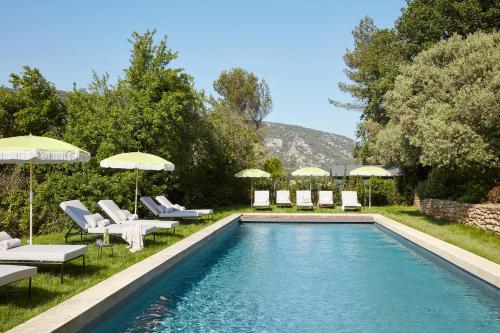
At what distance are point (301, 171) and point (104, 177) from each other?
10.3 metres

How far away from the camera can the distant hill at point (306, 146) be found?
366 feet

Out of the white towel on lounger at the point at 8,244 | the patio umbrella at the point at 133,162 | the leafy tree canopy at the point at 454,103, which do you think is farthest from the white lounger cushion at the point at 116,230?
the leafy tree canopy at the point at 454,103

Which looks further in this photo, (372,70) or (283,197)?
(372,70)

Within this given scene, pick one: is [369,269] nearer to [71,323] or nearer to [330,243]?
[330,243]

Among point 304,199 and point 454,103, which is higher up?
point 454,103

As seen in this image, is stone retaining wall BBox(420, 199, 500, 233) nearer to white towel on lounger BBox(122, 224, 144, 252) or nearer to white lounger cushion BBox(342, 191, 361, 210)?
white lounger cushion BBox(342, 191, 361, 210)

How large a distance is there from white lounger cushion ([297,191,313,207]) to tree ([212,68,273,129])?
34310mm

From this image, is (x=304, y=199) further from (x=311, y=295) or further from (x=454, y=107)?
(x=311, y=295)

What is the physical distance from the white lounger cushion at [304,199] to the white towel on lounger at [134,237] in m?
12.7

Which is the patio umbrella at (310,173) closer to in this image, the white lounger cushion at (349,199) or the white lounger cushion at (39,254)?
the white lounger cushion at (349,199)

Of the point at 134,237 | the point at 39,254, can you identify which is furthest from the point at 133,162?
the point at 39,254

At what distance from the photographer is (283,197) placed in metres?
22.9

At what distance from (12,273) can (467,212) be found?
13.2 m

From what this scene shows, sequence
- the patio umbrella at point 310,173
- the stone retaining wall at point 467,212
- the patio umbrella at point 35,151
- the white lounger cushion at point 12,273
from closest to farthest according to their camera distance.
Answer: the white lounger cushion at point 12,273 → the patio umbrella at point 35,151 → the stone retaining wall at point 467,212 → the patio umbrella at point 310,173
